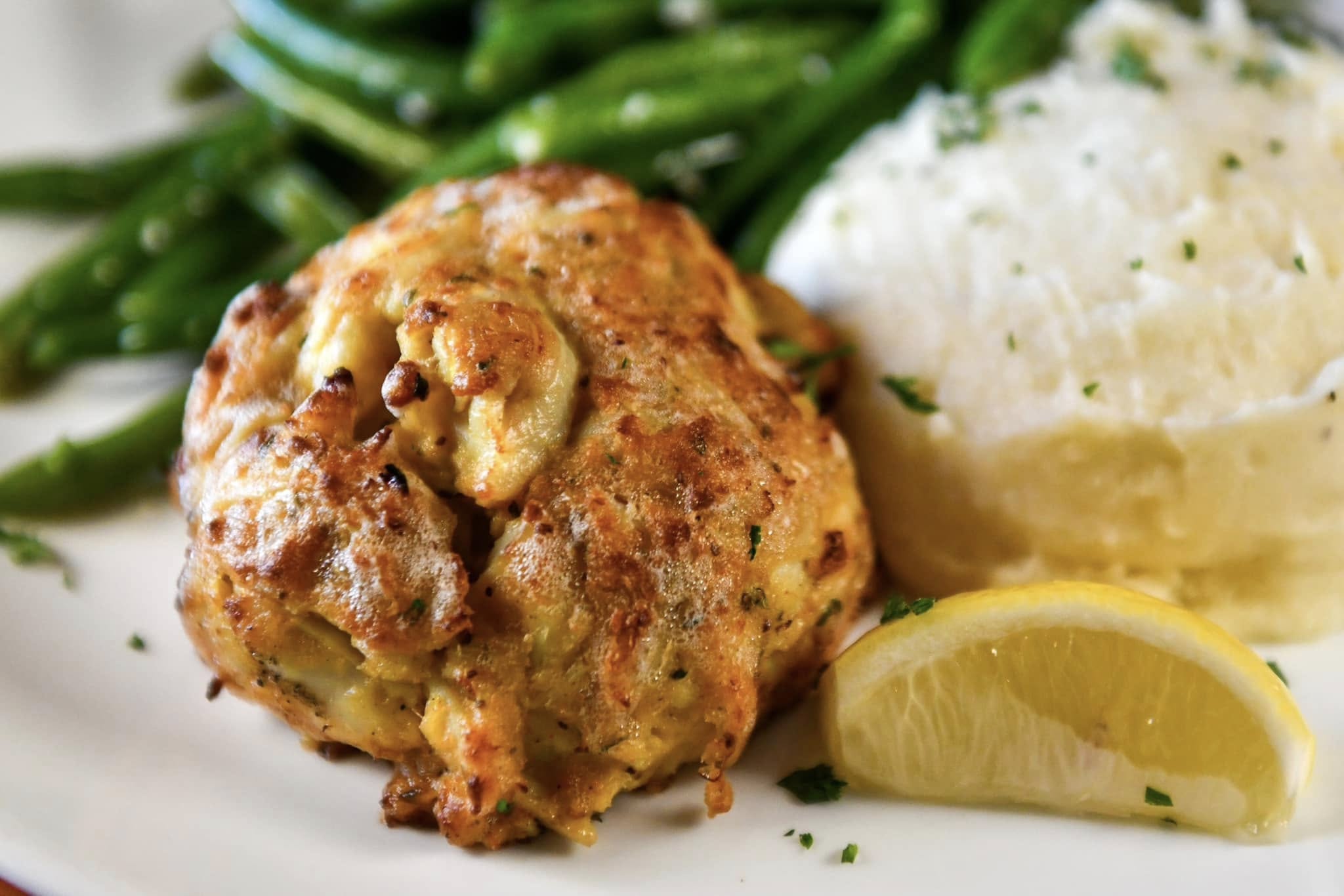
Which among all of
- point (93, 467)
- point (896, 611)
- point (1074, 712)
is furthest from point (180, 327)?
point (1074, 712)

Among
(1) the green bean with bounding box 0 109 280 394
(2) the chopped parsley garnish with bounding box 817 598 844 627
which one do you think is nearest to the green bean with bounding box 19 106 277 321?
(1) the green bean with bounding box 0 109 280 394

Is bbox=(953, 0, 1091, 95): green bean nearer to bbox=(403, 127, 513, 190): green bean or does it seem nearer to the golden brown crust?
→ bbox=(403, 127, 513, 190): green bean

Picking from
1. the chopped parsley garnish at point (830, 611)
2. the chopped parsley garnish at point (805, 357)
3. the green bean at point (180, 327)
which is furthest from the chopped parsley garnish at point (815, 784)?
the green bean at point (180, 327)

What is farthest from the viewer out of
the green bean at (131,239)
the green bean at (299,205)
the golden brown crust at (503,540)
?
the green bean at (299,205)

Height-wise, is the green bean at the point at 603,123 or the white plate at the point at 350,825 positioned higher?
the green bean at the point at 603,123

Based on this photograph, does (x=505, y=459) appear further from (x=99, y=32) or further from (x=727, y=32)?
(x=99, y=32)

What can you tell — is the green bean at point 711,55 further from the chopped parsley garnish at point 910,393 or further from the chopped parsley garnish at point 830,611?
the chopped parsley garnish at point 830,611

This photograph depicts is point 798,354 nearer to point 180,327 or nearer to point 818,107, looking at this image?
point 818,107
